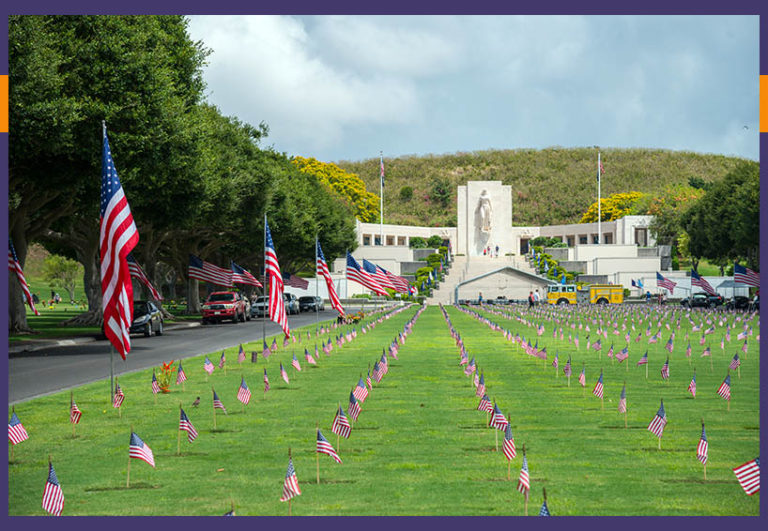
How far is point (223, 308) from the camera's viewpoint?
4981 cm

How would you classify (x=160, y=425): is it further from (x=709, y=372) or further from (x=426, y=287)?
(x=426, y=287)

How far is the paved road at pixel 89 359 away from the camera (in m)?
18.3

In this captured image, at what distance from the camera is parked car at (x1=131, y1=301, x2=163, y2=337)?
117 ft

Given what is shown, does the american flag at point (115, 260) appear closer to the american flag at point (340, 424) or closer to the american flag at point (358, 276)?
the american flag at point (340, 424)

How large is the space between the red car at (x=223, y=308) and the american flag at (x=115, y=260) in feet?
116

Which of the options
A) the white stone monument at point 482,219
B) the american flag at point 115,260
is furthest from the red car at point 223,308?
the white stone monument at point 482,219

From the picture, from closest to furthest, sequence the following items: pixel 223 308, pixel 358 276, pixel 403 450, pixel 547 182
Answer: pixel 403 450 < pixel 358 276 < pixel 223 308 < pixel 547 182

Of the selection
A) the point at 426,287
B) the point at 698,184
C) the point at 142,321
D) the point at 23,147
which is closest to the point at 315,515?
the point at 23,147

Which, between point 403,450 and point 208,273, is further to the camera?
point 208,273

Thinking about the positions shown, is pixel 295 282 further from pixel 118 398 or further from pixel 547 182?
pixel 547 182

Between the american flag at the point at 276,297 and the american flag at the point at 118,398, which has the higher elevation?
the american flag at the point at 276,297

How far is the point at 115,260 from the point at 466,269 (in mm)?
91471

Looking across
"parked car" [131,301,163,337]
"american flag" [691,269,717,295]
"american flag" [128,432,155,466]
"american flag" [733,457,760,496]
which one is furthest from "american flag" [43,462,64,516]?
"american flag" [691,269,717,295]

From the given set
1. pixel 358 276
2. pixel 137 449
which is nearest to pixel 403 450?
pixel 137 449
